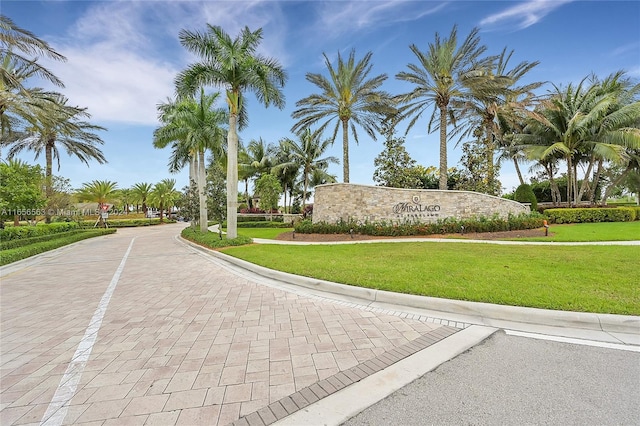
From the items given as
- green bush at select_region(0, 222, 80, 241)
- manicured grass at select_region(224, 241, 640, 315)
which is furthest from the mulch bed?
green bush at select_region(0, 222, 80, 241)

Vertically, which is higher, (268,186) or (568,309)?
(268,186)

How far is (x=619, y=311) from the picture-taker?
4.02 meters

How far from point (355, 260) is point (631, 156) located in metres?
30.3

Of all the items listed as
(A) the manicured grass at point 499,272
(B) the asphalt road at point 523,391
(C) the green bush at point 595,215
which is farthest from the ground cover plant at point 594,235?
(B) the asphalt road at point 523,391

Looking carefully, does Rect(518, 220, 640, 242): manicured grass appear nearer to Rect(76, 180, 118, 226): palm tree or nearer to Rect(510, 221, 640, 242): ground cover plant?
Rect(510, 221, 640, 242): ground cover plant

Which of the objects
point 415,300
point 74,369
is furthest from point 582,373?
point 74,369

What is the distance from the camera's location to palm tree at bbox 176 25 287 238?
1309 centimetres

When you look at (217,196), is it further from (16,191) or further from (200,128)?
(16,191)

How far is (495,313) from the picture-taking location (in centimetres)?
436

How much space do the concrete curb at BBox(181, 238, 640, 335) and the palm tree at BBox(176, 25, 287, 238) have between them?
939cm

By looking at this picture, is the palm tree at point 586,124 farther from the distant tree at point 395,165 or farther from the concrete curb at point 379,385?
the concrete curb at point 379,385

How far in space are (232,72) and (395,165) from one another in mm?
15328

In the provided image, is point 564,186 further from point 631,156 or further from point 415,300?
point 415,300

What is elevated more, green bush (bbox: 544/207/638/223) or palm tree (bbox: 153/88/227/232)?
palm tree (bbox: 153/88/227/232)
